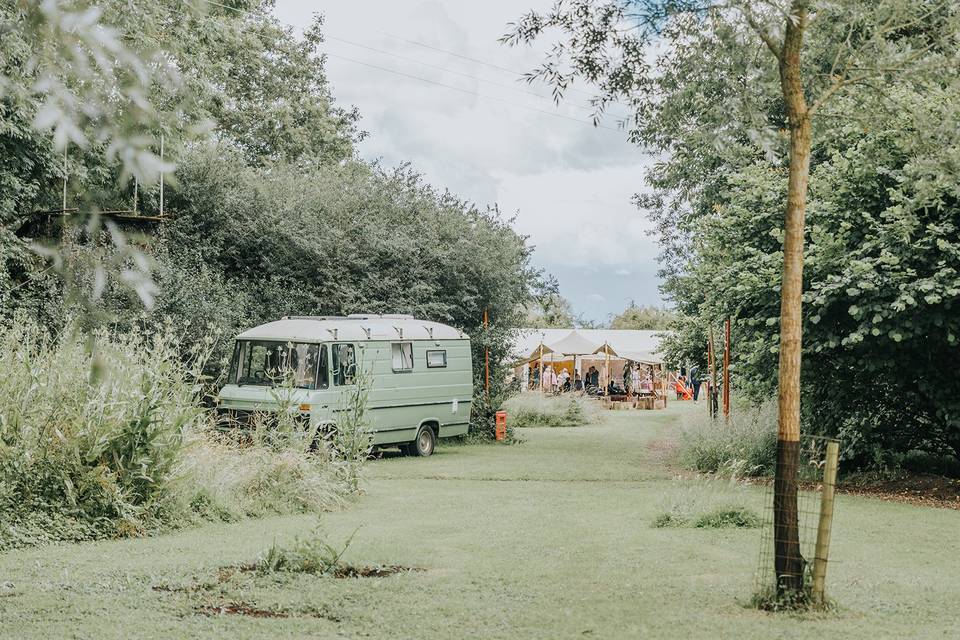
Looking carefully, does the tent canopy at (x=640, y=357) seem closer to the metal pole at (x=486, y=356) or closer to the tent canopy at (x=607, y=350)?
the tent canopy at (x=607, y=350)

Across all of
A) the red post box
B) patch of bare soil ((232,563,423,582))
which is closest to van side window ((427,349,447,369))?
the red post box

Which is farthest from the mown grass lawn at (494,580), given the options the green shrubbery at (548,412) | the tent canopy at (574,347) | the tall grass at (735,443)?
the tent canopy at (574,347)

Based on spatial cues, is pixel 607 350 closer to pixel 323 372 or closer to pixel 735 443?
pixel 735 443

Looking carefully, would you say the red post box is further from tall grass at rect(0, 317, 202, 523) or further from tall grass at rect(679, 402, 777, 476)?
tall grass at rect(0, 317, 202, 523)

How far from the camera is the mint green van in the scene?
1769 centimetres

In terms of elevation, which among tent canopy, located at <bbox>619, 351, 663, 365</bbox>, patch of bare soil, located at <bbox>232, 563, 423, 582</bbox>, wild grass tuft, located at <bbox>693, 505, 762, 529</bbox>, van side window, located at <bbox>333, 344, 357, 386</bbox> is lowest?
patch of bare soil, located at <bbox>232, 563, 423, 582</bbox>

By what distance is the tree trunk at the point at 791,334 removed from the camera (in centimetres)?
682

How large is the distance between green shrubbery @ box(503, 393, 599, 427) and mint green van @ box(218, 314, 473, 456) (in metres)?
8.84

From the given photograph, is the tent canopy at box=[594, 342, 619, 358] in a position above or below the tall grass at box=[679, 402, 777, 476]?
above

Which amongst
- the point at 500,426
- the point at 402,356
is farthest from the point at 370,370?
the point at 500,426

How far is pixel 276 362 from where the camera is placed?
719 inches

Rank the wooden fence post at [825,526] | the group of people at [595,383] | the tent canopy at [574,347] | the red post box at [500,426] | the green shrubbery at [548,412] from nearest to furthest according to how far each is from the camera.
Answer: the wooden fence post at [825,526], the red post box at [500,426], the green shrubbery at [548,412], the tent canopy at [574,347], the group of people at [595,383]

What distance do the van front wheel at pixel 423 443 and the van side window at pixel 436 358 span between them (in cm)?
122

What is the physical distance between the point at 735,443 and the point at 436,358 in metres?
6.17
